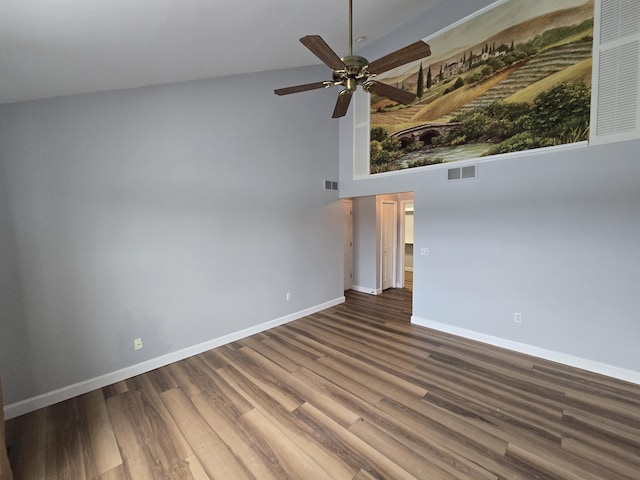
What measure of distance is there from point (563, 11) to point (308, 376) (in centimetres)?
466

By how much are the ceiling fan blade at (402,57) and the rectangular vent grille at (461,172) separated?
208 centimetres

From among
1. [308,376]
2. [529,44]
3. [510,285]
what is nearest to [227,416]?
[308,376]

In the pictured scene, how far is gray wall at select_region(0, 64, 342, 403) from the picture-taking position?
7.26 ft

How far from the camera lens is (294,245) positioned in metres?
4.22

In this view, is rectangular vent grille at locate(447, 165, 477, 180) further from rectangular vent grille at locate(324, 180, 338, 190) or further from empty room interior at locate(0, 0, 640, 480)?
rectangular vent grille at locate(324, 180, 338, 190)

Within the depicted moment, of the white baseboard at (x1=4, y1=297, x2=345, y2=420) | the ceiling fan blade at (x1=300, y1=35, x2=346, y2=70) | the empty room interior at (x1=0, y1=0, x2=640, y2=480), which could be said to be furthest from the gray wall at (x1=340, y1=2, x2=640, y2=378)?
the white baseboard at (x1=4, y1=297, x2=345, y2=420)

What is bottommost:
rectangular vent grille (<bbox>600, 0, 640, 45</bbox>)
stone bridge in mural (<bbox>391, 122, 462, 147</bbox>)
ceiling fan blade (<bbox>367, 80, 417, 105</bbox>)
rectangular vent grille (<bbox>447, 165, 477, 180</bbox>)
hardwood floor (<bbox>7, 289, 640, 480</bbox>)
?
Result: hardwood floor (<bbox>7, 289, 640, 480</bbox>)

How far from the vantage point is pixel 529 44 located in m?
2.89

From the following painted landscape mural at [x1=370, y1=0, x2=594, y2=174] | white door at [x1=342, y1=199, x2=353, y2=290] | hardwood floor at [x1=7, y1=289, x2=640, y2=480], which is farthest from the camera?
white door at [x1=342, y1=199, x2=353, y2=290]

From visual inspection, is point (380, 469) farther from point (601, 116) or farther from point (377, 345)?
point (601, 116)

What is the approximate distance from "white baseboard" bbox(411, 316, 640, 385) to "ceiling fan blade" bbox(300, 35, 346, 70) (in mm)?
3543

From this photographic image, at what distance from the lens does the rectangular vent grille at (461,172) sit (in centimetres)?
335

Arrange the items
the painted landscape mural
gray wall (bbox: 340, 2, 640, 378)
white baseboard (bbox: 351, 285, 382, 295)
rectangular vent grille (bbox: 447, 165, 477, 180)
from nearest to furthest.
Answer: gray wall (bbox: 340, 2, 640, 378)
the painted landscape mural
rectangular vent grille (bbox: 447, 165, 477, 180)
white baseboard (bbox: 351, 285, 382, 295)

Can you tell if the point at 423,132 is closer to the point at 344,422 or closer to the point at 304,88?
the point at 304,88
